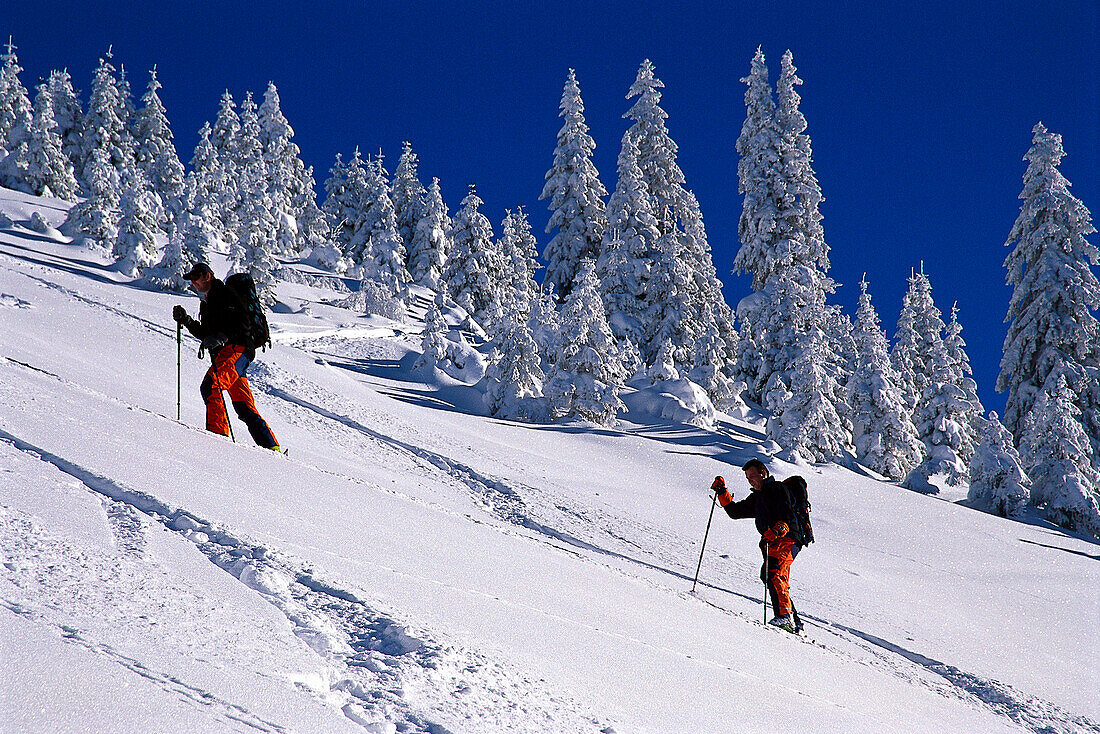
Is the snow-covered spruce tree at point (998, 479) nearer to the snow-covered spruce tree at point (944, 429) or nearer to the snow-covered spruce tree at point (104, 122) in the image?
the snow-covered spruce tree at point (944, 429)

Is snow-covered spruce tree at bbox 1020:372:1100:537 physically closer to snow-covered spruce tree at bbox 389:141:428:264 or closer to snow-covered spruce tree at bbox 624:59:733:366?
snow-covered spruce tree at bbox 624:59:733:366

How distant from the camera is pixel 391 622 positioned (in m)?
3.01

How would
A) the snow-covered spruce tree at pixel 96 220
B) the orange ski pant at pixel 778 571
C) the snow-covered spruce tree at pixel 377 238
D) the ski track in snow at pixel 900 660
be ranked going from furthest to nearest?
1. the snow-covered spruce tree at pixel 377 238
2. the snow-covered spruce tree at pixel 96 220
3. the orange ski pant at pixel 778 571
4. the ski track in snow at pixel 900 660

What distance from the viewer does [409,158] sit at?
5975cm

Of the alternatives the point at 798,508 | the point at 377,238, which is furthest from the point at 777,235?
the point at 377,238

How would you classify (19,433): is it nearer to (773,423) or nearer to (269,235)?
(773,423)

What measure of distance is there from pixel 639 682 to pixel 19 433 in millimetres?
4347

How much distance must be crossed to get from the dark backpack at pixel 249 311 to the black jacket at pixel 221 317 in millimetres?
37

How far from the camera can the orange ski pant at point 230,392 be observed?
6.81m

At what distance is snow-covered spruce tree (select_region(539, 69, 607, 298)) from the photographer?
3684 cm

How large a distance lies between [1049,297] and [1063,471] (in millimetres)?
8564

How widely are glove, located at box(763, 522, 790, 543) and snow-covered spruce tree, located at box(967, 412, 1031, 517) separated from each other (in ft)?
49.0

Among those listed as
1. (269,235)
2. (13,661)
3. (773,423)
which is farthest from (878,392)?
(269,235)

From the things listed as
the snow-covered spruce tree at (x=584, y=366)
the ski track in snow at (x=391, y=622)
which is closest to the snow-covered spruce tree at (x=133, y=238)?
the ski track in snow at (x=391, y=622)
